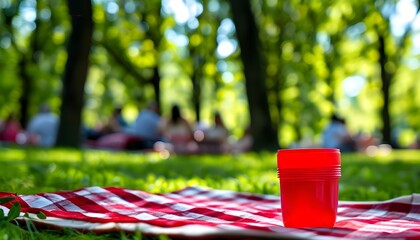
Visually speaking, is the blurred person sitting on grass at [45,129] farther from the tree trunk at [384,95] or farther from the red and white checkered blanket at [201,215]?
the tree trunk at [384,95]

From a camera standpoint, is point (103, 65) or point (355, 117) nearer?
point (103, 65)

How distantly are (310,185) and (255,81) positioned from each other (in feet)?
27.2

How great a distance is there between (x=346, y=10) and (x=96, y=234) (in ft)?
67.5

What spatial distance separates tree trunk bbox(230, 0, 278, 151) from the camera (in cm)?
1061

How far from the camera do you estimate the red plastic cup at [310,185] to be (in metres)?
2.49

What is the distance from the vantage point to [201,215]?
2875 mm

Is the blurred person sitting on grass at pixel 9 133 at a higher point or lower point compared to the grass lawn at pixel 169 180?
higher

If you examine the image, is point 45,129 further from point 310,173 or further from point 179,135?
point 310,173

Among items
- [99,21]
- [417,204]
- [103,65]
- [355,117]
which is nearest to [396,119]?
[355,117]

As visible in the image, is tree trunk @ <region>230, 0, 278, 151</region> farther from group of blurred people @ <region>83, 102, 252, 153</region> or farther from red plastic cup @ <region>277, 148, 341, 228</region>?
red plastic cup @ <region>277, 148, 341, 228</region>

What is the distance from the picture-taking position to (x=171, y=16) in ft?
69.3

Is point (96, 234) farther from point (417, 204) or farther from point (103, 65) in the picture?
point (103, 65)

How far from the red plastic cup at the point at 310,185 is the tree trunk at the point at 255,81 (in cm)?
815

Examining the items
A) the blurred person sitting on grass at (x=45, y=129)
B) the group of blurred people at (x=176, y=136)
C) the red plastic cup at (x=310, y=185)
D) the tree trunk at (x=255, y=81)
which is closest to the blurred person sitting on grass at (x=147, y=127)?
the group of blurred people at (x=176, y=136)
